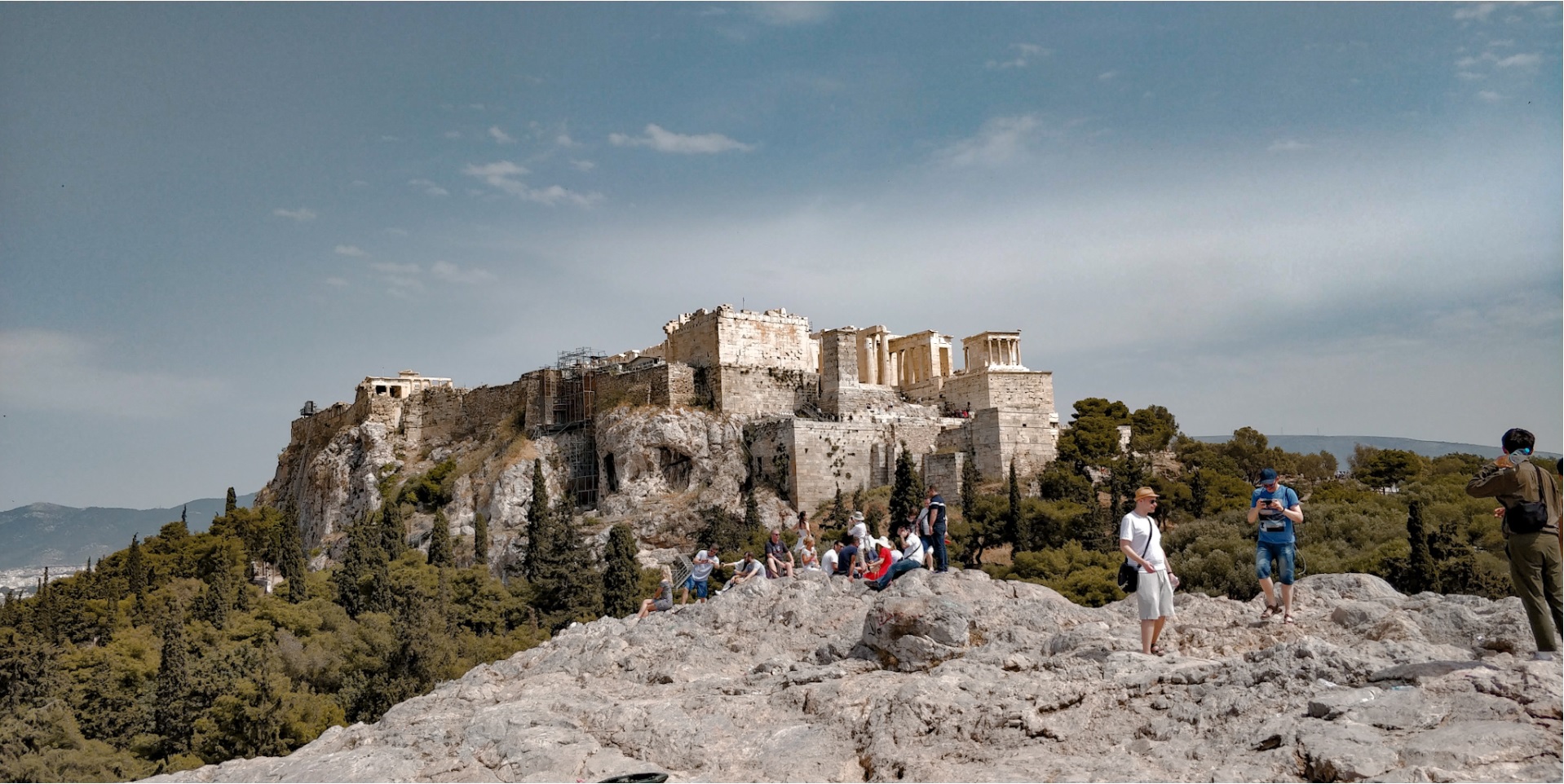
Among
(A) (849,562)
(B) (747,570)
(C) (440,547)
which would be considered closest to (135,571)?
(C) (440,547)

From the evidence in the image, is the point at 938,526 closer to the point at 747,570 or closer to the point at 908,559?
the point at 908,559

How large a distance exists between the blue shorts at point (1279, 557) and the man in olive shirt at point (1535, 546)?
2.95m

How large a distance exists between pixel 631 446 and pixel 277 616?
54.6 ft

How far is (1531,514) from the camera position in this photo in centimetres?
906

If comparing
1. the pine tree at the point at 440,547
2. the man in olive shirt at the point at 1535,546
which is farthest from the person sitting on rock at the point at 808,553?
the pine tree at the point at 440,547

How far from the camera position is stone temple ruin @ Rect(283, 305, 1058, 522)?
2044 inches

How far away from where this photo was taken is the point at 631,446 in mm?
54938

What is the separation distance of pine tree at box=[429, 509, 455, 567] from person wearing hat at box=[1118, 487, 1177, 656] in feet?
133

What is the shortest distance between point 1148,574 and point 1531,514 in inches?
131

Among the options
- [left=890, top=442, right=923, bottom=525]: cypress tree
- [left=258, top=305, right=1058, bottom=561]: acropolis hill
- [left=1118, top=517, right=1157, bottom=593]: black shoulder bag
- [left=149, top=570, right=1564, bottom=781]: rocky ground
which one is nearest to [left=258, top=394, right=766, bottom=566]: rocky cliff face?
[left=258, top=305, right=1058, bottom=561]: acropolis hill

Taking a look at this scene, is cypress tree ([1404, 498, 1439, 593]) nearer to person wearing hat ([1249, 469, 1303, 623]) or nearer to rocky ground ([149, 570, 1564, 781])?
rocky ground ([149, 570, 1564, 781])

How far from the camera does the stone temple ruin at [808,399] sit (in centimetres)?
5191

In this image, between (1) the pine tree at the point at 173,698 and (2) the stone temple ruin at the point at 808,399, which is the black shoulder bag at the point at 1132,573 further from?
(2) the stone temple ruin at the point at 808,399

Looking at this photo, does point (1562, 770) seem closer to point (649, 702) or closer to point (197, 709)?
point (649, 702)
